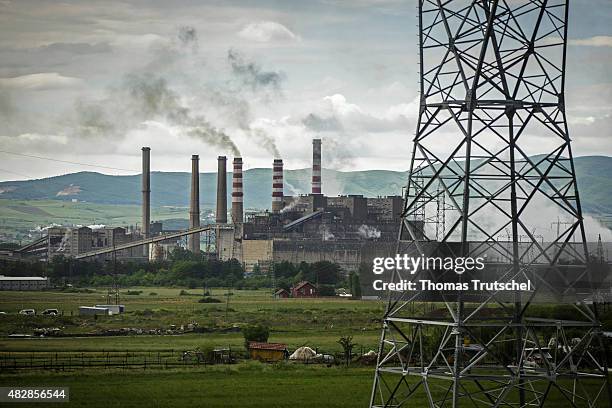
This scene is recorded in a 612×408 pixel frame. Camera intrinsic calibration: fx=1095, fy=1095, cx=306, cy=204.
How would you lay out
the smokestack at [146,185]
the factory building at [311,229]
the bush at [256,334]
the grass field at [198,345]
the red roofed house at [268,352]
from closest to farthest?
the grass field at [198,345] → the red roofed house at [268,352] → the bush at [256,334] → the factory building at [311,229] → the smokestack at [146,185]

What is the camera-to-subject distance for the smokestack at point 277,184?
156 metres

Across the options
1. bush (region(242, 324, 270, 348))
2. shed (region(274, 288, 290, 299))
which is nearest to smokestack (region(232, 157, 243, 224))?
shed (region(274, 288, 290, 299))

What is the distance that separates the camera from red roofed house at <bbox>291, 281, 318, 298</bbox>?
111444 mm

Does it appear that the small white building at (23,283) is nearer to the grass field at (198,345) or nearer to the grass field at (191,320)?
the grass field at (191,320)

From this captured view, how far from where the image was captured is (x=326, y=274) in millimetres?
128375

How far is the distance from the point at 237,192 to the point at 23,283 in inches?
1949

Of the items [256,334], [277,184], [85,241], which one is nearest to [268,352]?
[256,334]

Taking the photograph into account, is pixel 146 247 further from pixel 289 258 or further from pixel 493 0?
pixel 493 0

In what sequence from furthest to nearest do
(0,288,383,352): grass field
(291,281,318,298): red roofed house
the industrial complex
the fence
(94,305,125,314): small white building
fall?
1. the industrial complex
2. (291,281,318,298): red roofed house
3. (94,305,125,314): small white building
4. (0,288,383,352): grass field
5. the fence

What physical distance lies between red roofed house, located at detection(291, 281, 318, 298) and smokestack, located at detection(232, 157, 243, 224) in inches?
1673

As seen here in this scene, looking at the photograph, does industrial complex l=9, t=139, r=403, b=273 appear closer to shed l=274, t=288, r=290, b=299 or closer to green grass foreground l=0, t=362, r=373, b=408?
shed l=274, t=288, r=290, b=299

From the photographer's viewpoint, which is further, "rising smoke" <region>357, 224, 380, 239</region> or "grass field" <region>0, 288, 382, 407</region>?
"rising smoke" <region>357, 224, 380, 239</region>

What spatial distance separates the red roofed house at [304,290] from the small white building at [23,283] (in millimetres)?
25793

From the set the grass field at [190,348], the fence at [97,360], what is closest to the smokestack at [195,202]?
the grass field at [190,348]
